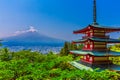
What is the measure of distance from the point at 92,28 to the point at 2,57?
1679cm

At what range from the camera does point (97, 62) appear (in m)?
22.5

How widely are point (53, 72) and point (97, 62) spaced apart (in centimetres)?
733

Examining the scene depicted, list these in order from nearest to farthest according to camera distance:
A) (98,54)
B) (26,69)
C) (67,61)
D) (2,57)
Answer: (26,69)
(98,54)
(67,61)
(2,57)

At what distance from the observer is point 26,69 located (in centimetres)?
1700

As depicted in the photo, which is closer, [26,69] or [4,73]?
[4,73]

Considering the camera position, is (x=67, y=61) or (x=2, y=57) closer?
(x=67, y=61)

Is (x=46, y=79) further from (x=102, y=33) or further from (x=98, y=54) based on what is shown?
(x=102, y=33)

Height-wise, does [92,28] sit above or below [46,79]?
above

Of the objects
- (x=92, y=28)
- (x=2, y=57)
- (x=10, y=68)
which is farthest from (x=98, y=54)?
(x=2, y=57)

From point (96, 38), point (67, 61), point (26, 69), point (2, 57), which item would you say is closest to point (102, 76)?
point (26, 69)

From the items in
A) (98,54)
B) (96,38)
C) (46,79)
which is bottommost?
(46,79)

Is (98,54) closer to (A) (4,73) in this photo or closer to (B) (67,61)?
(B) (67,61)

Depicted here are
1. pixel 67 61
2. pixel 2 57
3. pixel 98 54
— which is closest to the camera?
pixel 98 54

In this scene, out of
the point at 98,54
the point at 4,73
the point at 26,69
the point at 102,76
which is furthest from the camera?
the point at 98,54
